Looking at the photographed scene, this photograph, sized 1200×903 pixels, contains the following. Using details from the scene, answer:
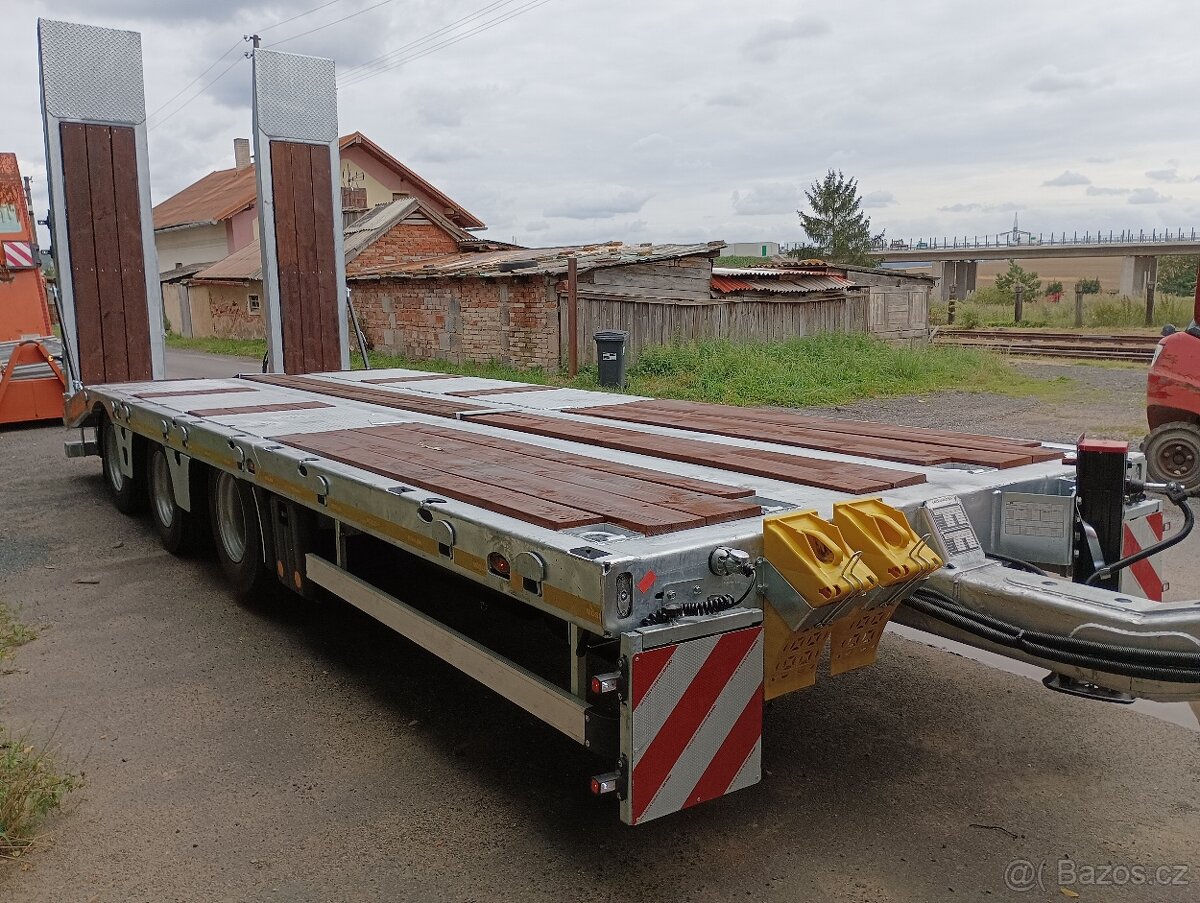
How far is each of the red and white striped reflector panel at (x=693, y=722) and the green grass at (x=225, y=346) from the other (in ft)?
85.2

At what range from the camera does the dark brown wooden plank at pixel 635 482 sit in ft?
10.8

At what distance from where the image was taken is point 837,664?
346 centimetres

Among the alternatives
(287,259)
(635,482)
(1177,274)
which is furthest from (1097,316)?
(635,482)

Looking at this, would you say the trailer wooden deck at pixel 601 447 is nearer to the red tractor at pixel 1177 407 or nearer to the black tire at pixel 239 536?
the black tire at pixel 239 536

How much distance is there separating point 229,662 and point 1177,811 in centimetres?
408

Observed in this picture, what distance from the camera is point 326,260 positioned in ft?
34.0

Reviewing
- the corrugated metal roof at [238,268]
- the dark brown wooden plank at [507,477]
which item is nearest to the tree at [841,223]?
the corrugated metal roof at [238,268]

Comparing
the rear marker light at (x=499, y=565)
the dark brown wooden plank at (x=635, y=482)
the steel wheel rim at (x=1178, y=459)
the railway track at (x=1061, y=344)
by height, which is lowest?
the steel wheel rim at (x=1178, y=459)

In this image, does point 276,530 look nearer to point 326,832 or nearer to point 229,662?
point 229,662

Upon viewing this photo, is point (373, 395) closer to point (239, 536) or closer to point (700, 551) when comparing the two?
point (239, 536)

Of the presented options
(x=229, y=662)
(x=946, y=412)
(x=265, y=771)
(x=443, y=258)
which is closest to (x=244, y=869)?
(x=265, y=771)

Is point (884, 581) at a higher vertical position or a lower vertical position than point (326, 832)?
higher

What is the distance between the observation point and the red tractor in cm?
838

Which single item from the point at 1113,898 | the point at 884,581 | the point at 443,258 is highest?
the point at 443,258
